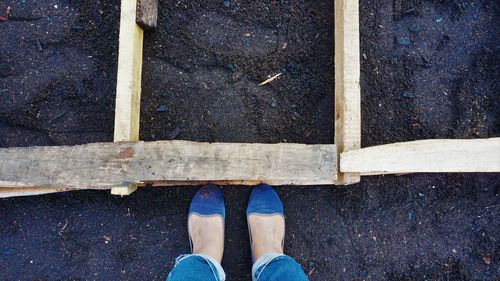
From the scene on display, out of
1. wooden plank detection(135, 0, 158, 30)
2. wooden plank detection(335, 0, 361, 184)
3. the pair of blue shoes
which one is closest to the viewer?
wooden plank detection(335, 0, 361, 184)

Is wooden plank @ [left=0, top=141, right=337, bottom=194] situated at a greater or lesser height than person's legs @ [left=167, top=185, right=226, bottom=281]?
greater

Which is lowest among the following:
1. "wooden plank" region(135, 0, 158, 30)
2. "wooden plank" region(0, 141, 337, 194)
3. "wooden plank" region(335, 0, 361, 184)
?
"wooden plank" region(0, 141, 337, 194)

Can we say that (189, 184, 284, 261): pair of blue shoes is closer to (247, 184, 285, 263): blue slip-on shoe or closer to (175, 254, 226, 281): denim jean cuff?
(247, 184, 285, 263): blue slip-on shoe

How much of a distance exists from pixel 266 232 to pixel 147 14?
1348 mm

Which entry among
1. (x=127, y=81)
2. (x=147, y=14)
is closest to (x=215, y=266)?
(x=127, y=81)

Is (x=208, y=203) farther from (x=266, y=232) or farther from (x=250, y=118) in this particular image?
(x=250, y=118)

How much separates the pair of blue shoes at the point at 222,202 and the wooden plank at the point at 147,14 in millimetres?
947

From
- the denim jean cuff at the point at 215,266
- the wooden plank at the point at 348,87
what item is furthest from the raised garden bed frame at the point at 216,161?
the denim jean cuff at the point at 215,266

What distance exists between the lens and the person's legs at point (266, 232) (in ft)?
6.43

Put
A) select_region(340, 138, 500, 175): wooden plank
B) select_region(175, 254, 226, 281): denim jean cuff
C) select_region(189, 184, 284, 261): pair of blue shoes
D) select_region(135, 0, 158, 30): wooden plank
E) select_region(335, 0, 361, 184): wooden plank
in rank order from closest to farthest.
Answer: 1. select_region(340, 138, 500, 175): wooden plank
2. select_region(335, 0, 361, 184): wooden plank
3. select_region(135, 0, 158, 30): wooden plank
4. select_region(175, 254, 226, 281): denim jean cuff
5. select_region(189, 184, 284, 261): pair of blue shoes

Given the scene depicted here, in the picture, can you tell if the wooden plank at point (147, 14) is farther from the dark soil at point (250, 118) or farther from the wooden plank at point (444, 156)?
the wooden plank at point (444, 156)

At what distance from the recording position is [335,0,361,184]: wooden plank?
177 centimetres

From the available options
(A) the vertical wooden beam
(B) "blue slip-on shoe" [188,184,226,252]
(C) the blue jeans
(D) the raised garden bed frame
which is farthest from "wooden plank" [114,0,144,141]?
(C) the blue jeans

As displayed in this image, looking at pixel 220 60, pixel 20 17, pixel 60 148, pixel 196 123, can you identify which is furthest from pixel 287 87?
pixel 20 17
